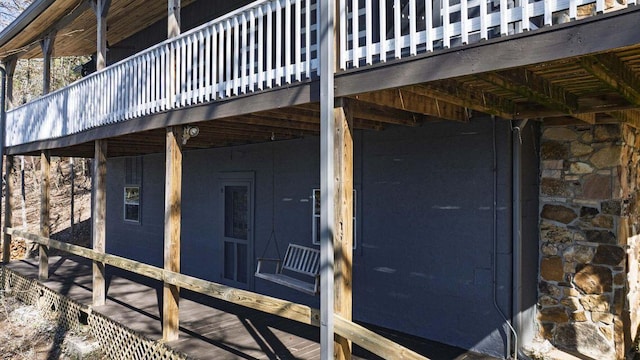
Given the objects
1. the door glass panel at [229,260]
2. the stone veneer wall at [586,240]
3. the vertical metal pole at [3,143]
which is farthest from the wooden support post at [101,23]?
the stone veneer wall at [586,240]

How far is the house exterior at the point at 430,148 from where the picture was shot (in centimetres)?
318

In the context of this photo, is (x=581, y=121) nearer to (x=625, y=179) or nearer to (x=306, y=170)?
(x=625, y=179)

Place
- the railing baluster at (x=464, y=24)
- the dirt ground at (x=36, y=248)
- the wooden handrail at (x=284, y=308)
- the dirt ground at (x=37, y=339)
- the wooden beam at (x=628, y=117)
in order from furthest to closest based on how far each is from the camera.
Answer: the dirt ground at (x=36, y=248)
the dirt ground at (x=37, y=339)
the wooden beam at (x=628, y=117)
the wooden handrail at (x=284, y=308)
the railing baluster at (x=464, y=24)

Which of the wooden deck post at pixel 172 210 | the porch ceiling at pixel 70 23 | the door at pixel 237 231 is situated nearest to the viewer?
the wooden deck post at pixel 172 210

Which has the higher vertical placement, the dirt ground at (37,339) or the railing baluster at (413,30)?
the railing baluster at (413,30)

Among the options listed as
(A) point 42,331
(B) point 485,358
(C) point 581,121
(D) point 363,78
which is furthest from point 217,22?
(A) point 42,331

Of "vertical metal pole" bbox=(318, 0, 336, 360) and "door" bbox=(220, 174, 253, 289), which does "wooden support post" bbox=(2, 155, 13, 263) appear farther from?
"vertical metal pole" bbox=(318, 0, 336, 360)

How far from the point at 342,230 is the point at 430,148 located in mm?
2231

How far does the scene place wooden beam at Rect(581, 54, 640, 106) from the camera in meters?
2.76

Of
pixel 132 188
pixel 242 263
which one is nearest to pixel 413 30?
pixel 242 263

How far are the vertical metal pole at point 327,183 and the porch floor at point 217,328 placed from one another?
4.29 ft

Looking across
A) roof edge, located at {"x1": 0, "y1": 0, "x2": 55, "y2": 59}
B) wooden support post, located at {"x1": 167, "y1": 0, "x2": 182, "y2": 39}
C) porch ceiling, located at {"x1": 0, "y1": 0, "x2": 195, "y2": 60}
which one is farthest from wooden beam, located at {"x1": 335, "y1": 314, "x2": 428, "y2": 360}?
roof edge, located at {"x1": 0, "y1": 0, "x2": 55, "y2": 59}

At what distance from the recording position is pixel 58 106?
8.29m

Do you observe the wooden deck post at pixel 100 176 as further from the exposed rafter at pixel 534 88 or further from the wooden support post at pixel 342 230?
the exposed rafter at pixel 534 88
